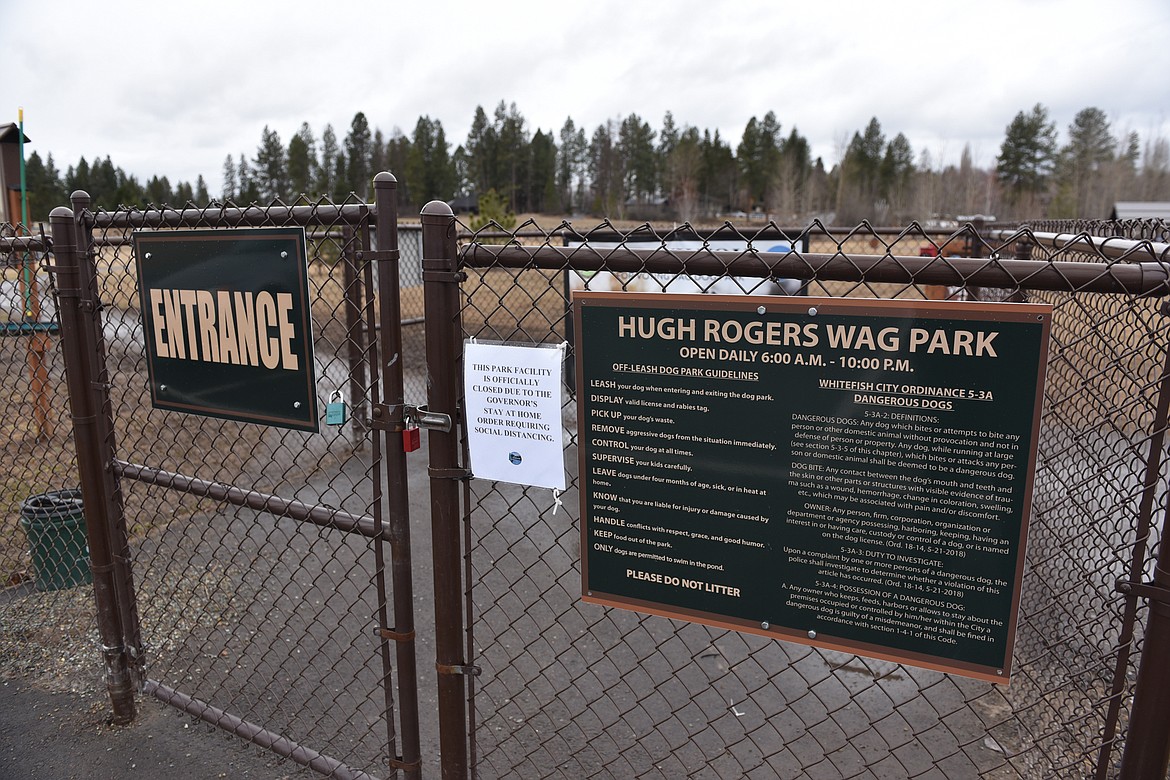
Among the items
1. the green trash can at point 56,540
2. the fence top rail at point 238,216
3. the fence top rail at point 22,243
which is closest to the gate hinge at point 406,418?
the fence top rail at point 238,216

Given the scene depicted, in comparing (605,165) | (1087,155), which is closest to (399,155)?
(605,165)

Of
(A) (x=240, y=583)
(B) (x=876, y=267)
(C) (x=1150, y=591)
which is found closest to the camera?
(C) (x=1150, y=591)

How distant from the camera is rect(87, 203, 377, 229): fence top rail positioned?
2.38 m

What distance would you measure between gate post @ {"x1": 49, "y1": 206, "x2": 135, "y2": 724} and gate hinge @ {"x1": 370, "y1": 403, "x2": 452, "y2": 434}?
167 cm

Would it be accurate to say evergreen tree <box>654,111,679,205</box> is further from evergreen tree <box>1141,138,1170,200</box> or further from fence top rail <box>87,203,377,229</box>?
fence top rail <box>87,203,377,229</box>

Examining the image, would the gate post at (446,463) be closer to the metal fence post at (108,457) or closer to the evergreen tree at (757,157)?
the metal fence post at (108,457)

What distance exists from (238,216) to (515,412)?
1317 millimetres

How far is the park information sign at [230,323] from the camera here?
254 cm

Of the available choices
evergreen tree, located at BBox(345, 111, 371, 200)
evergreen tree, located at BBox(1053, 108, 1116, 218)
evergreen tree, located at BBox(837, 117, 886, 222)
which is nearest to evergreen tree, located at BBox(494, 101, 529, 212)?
evergreen tree, located at BBox(345, 111, 371, 200)

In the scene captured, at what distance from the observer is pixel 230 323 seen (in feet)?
8.86

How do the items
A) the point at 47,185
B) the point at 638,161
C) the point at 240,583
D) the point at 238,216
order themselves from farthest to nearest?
the point at 638,161 → the point at 47,185 → the point at 240,583 → the point at 238,216

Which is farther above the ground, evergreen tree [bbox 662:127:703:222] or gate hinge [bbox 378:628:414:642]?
evergreen tree [bbox 662:127:703:222]

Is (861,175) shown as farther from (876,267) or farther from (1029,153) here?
(876,267)

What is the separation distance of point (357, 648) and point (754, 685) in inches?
83.1
